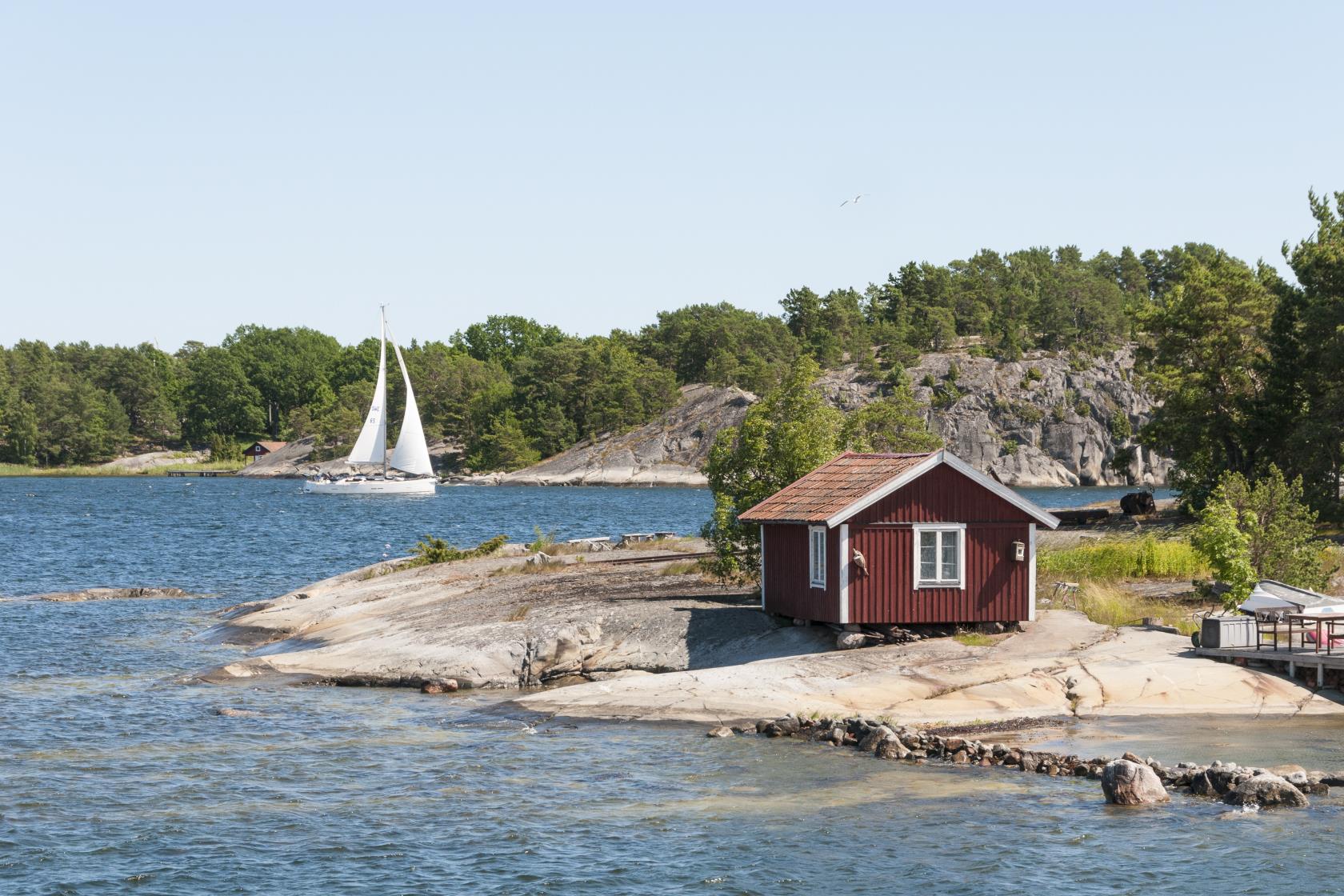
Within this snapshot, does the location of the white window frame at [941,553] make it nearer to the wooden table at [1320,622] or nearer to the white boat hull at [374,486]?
the wooden table at [1320,622]

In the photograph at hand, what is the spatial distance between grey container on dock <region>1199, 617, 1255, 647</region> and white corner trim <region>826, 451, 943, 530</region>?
720 cm

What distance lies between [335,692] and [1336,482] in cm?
4569

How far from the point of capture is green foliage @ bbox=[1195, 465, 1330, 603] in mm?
36281

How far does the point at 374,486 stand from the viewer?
148m

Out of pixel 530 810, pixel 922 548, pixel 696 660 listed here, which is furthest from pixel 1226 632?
pixel 530 810

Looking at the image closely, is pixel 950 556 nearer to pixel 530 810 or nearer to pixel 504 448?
pixel 530 810

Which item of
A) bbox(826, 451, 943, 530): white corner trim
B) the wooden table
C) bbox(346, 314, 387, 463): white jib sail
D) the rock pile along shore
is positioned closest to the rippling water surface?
the rock pile along shore

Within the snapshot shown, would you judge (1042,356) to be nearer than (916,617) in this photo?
No

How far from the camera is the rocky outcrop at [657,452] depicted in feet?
571

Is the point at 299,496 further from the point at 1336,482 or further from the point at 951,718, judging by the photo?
the point at 951,718

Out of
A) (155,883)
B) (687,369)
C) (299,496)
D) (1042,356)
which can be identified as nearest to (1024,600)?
(155,883)

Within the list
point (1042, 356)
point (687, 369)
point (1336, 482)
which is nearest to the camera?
point (1336, 482)

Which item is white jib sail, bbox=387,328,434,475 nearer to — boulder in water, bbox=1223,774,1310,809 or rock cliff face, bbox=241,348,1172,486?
rock cliff face, bbox=241,348,1172,486

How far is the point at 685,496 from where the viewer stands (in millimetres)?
146625
